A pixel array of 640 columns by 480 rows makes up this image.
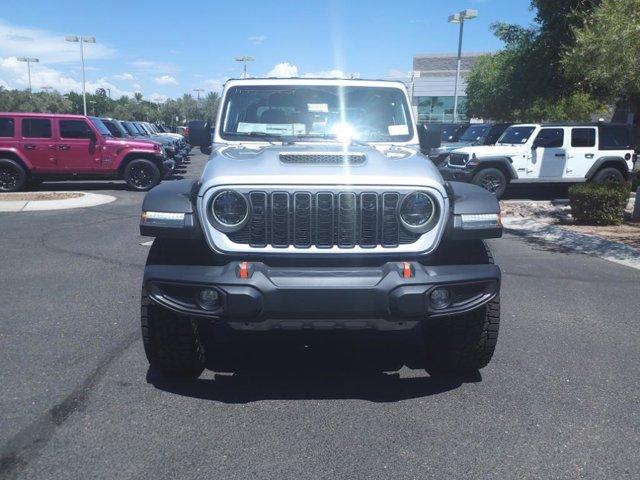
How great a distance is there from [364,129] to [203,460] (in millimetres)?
2919

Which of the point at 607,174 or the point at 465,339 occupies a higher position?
the point at 607,174

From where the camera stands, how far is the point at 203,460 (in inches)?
116

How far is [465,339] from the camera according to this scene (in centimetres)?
371

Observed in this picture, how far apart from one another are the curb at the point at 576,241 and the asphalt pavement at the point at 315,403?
2.67 meters

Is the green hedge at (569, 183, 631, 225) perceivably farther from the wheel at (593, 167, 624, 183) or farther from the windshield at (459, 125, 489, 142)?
the windshield at (459, 125, 489, 142)

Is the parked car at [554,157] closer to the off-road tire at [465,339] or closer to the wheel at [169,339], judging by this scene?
the off-road tire at [465,339]

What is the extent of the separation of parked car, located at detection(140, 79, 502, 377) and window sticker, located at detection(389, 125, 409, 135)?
1152mm

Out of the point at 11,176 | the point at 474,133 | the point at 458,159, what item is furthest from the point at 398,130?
the point at 474,133

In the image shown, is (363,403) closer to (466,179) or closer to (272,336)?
(272,336)

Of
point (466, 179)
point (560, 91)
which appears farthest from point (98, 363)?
point (560, 91)

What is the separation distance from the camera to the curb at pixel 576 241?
26.2 feet

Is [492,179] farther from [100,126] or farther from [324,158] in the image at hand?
[324,158]

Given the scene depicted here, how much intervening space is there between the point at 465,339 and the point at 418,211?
3.14 feet

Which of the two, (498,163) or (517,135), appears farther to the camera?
(517,135)
